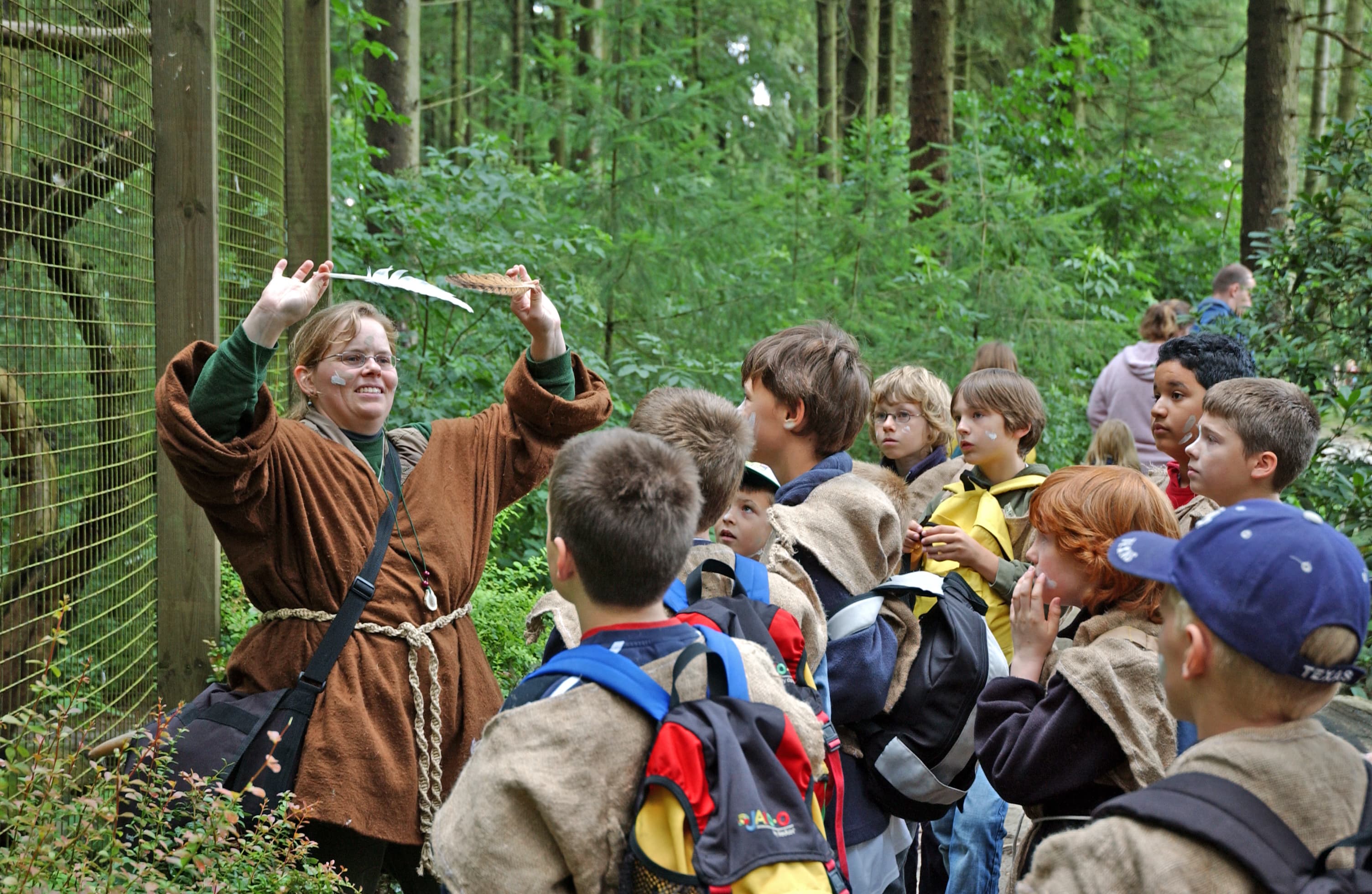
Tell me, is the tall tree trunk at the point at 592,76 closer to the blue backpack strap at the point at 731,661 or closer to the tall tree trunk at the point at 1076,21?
the blue backpack strap at the point at 731,661

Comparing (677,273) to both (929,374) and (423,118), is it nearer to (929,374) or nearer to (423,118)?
(929,374)

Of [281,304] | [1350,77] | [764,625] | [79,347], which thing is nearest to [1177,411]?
[764,625]

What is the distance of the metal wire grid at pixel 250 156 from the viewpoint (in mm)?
4809

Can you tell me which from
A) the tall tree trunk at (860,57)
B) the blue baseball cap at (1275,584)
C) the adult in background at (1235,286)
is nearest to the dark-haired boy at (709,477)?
the blue baseball cap at (1275,584)

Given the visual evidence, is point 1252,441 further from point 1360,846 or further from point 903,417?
point 1360,846

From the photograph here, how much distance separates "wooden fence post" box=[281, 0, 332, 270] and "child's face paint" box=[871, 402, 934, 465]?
3.05 metres

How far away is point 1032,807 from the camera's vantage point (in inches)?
103

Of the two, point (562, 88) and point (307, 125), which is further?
point (562, 88)

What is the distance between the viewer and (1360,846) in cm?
158

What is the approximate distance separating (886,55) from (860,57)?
230 cm

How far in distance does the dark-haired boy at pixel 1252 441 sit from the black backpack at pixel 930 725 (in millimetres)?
1002

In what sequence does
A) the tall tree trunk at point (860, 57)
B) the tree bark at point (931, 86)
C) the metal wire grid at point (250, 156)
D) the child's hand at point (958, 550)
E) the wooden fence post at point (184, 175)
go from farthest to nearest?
the tall tree trunk at point (860, 57), the tree bark at point (931, 86), the metal wire grid at point (250, 156), the wooden fence post at point (184, 175), the child's hand at point (958, 550)

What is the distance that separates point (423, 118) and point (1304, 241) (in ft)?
58.1

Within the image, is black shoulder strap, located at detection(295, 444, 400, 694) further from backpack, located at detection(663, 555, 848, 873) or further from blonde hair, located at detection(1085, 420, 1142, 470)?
blonde hair, located at detection(1085, 420, 1142, 470)
